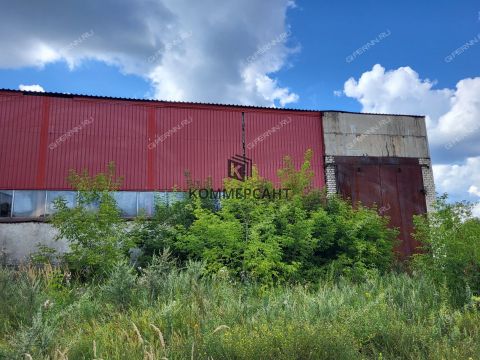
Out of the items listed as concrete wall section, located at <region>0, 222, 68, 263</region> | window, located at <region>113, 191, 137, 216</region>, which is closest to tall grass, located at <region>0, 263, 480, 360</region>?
concrete wall section, located at <region>0, 222, 68, 263</region>

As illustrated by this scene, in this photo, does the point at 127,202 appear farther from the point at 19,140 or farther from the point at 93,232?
the point at 93,232

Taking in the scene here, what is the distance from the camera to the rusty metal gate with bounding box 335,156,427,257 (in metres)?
22.0

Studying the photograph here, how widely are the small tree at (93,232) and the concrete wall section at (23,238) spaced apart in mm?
6125

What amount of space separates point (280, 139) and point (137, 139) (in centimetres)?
748

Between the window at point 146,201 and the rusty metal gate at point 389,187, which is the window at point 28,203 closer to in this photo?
the window at point 146,201

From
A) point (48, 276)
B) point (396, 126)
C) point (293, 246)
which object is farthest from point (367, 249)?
point (396, 126)

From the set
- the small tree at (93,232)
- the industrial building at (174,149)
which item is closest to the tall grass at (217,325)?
the small tree at (93,232)

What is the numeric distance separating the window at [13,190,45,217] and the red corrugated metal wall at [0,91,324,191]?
320 mm

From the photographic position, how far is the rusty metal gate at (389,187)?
2197 cm

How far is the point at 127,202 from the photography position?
19141 mm

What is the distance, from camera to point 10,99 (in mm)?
18828

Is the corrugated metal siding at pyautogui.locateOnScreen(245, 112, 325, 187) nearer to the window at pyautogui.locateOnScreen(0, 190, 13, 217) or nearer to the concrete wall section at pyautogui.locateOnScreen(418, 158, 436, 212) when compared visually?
the concrete wall section at pyautogui.locateOnScreen(418, 158, 436, 212)

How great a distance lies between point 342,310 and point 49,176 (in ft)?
52.7

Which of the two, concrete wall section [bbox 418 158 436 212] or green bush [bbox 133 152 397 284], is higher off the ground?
concrete wall section [bbox 418 158 436 212]
